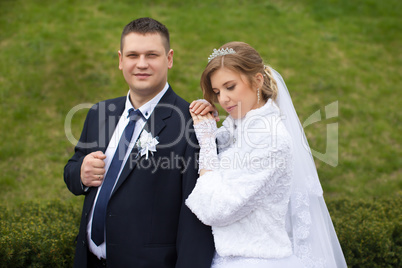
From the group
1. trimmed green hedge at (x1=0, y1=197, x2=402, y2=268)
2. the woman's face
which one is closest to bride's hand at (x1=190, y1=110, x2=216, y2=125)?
the woman's face

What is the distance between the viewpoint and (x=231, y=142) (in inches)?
119

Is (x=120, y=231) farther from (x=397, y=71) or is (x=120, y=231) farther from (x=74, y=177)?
(x=397, y=71)

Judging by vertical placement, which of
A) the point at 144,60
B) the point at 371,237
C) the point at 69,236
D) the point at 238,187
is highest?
the point at 144,60

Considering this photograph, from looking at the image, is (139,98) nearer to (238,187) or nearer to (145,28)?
(145,28)

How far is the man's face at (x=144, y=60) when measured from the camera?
2875mm

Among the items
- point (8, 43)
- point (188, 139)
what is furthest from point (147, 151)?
point (8, 43)

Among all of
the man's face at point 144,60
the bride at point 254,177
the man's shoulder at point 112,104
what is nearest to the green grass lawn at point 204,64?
the man's shoulder at point 112,104

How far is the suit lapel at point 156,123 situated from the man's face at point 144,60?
0.47 ft

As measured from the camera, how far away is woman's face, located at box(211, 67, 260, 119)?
9.27 feet

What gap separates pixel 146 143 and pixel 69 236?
163cm

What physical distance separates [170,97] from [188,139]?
0.41 metres

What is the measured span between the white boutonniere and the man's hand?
302 millimetres

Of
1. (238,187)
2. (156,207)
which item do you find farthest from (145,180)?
(238,187)

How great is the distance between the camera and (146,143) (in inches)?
112
